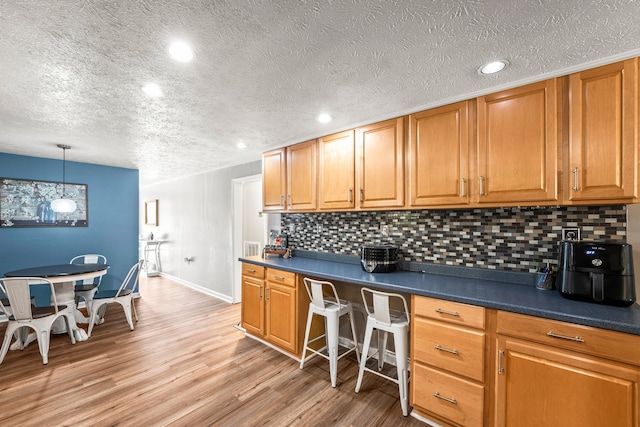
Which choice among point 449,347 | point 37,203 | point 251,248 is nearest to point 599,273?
point 449,347

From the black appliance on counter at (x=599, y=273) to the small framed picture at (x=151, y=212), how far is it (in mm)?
7811

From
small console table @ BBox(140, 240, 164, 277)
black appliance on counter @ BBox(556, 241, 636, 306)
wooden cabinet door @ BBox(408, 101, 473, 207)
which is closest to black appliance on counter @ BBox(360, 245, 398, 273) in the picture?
wooden cabinet door @ BBox(408, 101, 473, 207)

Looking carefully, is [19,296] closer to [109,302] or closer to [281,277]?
[109,302]

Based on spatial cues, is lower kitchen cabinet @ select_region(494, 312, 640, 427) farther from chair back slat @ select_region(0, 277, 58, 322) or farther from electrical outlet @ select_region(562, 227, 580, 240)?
chair back slat @ select_region(0, 277, 58, 322)

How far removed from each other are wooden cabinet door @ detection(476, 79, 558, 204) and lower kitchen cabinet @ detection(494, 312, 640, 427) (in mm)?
816

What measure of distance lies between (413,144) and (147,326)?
3.95 meters

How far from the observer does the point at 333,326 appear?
2367 mm

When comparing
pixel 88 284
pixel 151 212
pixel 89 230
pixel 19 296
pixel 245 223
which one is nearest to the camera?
pixel 19 296

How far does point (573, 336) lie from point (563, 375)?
22cm

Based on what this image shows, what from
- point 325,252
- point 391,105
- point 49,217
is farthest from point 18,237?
point 391,105

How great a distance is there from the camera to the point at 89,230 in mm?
4480

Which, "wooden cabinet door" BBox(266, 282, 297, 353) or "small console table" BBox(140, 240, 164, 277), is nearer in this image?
Answer: "wooden cabinet door" BBox(266, 282, 297, 353)

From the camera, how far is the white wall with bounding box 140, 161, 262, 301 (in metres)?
4.66

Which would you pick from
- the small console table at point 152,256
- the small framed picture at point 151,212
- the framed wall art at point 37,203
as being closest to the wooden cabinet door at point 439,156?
the framed wall art at point 37,203
